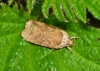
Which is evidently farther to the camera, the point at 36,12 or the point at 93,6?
the point at 36,12

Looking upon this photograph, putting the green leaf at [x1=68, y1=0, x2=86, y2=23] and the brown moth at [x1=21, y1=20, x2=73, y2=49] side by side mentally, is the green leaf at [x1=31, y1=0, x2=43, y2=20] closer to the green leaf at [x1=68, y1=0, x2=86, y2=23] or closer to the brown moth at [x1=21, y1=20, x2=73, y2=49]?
the brown moth at [x1=21, y1=20, x2=73, y2=49]

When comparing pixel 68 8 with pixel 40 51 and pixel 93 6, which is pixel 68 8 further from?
pixel 40 51

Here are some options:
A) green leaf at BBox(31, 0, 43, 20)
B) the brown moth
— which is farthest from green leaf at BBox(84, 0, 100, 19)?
green leaf at BBox(31, 0, 43, 20)

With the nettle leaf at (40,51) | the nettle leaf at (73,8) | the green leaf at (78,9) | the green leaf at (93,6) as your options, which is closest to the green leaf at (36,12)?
the nettle leaf at (40,51)

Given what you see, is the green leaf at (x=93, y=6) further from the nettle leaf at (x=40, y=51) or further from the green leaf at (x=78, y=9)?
the nettle leaf at (x=40, y=51)

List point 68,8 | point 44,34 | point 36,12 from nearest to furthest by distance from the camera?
point 68,8
point 44,34
point 36,12

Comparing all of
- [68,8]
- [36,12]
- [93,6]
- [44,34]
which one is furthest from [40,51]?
[93,6]

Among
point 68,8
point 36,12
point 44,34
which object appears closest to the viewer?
point 68,8

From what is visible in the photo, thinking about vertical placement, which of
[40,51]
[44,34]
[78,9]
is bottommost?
[40,51]
